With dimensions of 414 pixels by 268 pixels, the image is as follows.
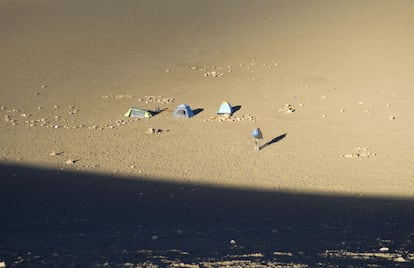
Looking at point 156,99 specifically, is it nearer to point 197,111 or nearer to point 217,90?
point 197,111

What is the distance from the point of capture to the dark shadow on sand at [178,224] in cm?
1125

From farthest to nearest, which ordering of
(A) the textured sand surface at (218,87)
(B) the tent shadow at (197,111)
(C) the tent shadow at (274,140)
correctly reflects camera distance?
(B) the tent shadow at (197,111)
(C) the tent shadow at (274,140)
(A) the textured sand surface at (218,87)

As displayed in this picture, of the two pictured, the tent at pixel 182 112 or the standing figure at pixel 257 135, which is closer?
the standing figure at pixel 257 135

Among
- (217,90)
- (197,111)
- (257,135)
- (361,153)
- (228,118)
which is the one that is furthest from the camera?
(217,90)

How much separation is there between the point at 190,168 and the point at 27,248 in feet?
21.4

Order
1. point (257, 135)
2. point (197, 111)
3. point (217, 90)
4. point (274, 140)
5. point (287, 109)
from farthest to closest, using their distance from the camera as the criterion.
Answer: point (217, 90), point (287, 109), point (197, 111), point (274, 140), point (257, 135)

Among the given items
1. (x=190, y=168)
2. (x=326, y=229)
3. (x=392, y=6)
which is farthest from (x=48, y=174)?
(x=392, y=6)

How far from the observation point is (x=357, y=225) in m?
14.1

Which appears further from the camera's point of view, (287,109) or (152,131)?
(287,109)

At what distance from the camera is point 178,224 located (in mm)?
14172

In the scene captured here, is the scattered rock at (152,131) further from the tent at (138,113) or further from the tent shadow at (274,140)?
the tent shadow at (274,140)

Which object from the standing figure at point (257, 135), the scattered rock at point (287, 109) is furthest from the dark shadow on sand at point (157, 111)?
the standing figure at point (257, 135)

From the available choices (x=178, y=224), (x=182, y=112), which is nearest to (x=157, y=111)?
(x=182, y=112)

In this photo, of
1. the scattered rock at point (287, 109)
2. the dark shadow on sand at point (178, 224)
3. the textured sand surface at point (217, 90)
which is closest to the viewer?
the dark shadow on sand at point (178, 224)
